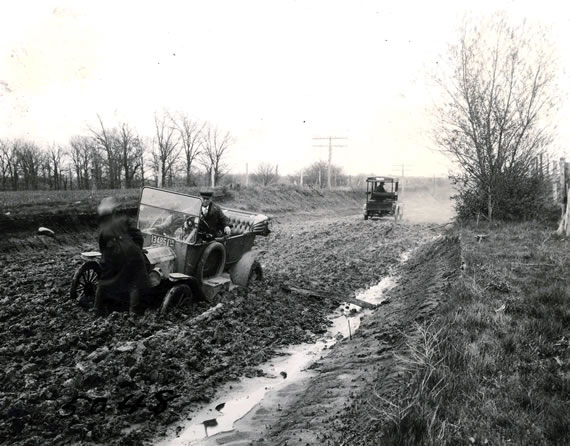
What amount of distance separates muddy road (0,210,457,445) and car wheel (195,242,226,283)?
449 mm

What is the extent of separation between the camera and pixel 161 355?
4.95 metres

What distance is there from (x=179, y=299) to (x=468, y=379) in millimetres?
4170

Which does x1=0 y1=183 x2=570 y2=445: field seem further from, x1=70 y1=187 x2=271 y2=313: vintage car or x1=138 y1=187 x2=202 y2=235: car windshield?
x1=138 y1=187 x2=202 y2=235: car windshield

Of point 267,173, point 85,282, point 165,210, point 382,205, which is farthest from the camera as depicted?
point 267,173

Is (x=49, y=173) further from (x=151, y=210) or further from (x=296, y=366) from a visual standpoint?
(x=296, y=366)

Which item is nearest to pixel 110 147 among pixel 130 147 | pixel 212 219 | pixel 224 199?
pixel 130 147

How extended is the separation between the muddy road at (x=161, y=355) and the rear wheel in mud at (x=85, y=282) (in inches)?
7.3

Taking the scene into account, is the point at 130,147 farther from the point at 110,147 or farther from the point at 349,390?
the point at 349,390

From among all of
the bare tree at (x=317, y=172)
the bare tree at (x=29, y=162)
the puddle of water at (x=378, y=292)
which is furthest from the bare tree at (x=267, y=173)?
the puddle of water at (x=378, y=292)

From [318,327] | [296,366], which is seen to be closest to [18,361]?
[296,366]

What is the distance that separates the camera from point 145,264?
6.12 metres

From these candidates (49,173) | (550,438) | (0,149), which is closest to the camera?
(550,438)

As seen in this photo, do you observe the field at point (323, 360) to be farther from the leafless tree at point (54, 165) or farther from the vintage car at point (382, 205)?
the leafless tree at point (54, 165)

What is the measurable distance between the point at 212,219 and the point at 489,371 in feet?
16.5
